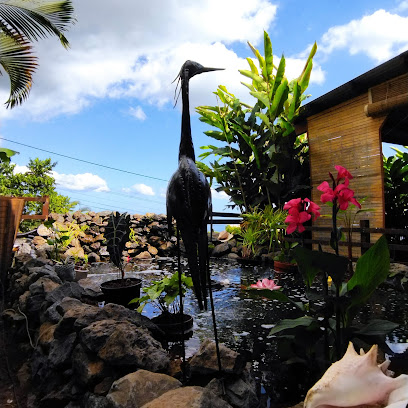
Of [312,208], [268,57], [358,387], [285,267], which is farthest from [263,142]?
[358,387]

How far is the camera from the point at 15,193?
36.2ft

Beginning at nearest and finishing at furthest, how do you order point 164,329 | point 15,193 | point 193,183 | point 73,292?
1. point 193,183
2. point 164,329
3. point 73,292
4. point 15,193

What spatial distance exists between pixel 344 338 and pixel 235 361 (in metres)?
0.60

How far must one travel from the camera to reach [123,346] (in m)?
1.70

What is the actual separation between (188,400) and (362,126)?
6377mm

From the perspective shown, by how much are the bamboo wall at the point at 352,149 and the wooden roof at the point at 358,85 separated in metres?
0.13

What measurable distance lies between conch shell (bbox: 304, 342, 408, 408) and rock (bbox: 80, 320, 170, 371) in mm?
1436

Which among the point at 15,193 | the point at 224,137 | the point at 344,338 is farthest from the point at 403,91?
the point at 15,193

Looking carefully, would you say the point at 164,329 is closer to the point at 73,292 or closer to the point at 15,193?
the point at 73,292

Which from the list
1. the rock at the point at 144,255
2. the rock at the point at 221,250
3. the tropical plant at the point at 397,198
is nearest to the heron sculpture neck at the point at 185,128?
the rock at the point at 221,250

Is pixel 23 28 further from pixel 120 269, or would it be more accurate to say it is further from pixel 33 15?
pixel 120 269

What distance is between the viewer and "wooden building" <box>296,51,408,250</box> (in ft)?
18.1

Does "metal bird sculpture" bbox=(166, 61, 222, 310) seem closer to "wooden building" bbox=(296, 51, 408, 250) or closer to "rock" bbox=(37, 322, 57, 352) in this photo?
"rock" bbox=(37, 322, 57, 352)

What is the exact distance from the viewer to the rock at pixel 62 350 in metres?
2.01
